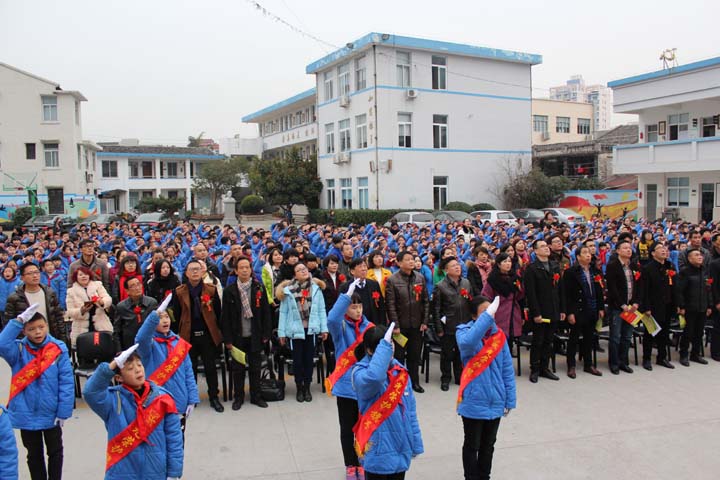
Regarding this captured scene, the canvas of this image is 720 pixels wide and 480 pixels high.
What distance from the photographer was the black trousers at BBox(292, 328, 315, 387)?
6.12m

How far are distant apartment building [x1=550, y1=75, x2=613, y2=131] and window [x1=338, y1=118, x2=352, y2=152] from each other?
86383 millimetres

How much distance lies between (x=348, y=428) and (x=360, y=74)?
89.0 feet

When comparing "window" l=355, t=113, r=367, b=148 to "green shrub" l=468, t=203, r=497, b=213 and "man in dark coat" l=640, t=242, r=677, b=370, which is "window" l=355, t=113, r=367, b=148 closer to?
"green shrub" l=468, t=203, r=497, b=213

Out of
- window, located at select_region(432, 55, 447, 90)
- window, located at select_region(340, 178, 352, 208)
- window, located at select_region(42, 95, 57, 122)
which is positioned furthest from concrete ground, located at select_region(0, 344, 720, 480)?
window, located at select_region(42, 95, 57, 122)

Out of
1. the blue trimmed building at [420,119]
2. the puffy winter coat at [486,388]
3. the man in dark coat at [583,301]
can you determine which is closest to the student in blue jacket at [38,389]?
the puffy winter coat at [486,388]

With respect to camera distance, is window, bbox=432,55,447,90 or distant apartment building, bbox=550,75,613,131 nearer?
window, bbox=432,55,447,90

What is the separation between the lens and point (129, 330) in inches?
218

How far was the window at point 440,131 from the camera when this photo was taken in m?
29.8

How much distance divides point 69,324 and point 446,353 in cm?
464

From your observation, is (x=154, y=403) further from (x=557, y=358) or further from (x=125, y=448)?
(x=557, y=358)

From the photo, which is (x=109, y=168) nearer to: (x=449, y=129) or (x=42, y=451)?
(x=449, y=129)

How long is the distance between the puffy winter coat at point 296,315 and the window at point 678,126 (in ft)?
80.4

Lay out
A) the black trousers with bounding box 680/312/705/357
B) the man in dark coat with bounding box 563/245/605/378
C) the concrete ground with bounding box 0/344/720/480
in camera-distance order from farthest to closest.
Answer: the black trousers with bounding box 680/312/705/357 < the man in dark coat with bounding box 563/245/605/378 < the concrete ground with bounding box 0/344/720/480

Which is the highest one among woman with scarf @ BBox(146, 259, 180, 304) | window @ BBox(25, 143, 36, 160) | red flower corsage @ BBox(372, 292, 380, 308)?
window @ BBox(25, 143, 36, 160)
